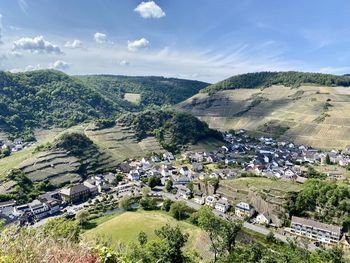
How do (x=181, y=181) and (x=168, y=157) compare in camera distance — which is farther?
(x=168, y=157)

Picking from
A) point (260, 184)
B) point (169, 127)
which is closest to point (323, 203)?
point (260, 184)

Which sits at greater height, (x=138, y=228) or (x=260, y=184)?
(x=260, y=184)

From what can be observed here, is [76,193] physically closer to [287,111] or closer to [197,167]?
[197,167]

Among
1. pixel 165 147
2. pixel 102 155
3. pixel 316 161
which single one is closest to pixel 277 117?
pixel 316 161

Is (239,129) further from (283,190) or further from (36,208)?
(36,208)

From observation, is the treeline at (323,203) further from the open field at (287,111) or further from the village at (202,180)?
the open field at (287,111)

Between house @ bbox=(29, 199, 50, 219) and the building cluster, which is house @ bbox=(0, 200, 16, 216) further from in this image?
the building cluster

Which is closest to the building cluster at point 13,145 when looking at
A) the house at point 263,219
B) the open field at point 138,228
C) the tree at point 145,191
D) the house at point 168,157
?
the house at point 168,157
